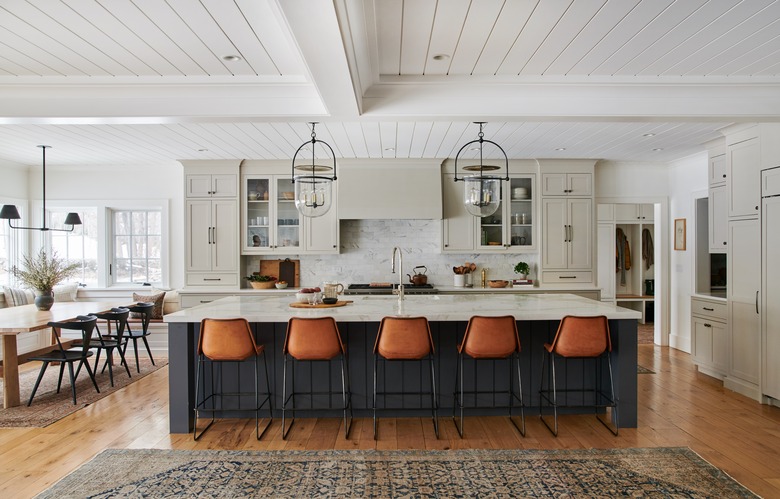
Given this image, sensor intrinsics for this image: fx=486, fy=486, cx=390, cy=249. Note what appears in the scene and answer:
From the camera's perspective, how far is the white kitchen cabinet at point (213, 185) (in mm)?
6582

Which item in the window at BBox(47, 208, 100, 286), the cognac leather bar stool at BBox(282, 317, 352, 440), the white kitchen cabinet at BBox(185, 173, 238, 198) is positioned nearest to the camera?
the cognac leather bar stool at BBox(282, 317, 352, 440)

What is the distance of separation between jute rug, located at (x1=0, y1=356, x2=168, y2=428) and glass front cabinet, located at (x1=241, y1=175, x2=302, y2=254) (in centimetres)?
193

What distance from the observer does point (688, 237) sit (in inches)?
250

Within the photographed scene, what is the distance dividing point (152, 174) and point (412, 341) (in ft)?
17.6

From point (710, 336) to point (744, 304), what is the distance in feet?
2.30

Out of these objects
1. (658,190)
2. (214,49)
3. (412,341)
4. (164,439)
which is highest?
(214,49)

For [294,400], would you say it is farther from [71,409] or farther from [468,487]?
[71,409]

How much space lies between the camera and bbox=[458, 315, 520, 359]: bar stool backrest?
3.48 metres

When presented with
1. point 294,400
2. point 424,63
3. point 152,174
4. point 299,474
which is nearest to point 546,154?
point 424,63

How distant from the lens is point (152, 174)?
23.1 feet

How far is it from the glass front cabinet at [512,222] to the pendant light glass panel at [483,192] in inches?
118

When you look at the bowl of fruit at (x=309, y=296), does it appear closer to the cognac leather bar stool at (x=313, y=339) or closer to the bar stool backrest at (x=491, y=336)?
the cognac leather bar stool at (x=313, y=339)

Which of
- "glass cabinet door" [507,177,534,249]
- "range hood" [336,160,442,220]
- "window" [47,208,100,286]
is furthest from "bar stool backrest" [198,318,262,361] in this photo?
"window" [47,208,100,286]

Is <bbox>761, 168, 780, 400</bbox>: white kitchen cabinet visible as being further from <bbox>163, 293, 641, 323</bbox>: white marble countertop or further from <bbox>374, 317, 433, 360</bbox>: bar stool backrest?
<bbox>374, 317, 433, 360</bbox>: bar stool backrest
